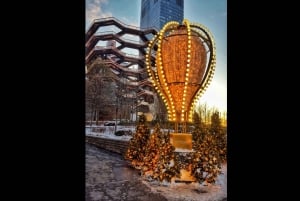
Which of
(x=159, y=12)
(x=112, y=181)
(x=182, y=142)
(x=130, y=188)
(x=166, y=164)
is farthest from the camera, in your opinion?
(x=182, y=142)

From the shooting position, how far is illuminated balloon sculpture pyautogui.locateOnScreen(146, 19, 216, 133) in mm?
3898

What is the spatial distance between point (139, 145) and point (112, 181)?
29.5 inches

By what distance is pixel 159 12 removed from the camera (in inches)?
142

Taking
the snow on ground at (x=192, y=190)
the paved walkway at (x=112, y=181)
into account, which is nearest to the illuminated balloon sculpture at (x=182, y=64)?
the snow on ground at (x=192, y=190)

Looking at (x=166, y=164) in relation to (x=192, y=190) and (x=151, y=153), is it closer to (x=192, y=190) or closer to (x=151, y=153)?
(x=151, y=153)

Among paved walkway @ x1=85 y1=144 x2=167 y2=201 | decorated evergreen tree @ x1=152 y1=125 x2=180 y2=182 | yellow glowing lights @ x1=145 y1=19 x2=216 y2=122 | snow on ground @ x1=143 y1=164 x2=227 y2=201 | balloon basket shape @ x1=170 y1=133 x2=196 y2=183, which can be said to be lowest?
snow on ground @ x1=143 y1=164 x2=227 y2=201

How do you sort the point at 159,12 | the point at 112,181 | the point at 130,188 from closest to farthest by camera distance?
the point at 130,188 < the point at 112,181 < the point at 159,12

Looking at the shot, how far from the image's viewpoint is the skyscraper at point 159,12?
3.38 m

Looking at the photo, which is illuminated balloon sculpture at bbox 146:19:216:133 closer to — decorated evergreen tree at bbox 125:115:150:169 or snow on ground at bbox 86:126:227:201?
decorated evergreen tree at bbox 125:115:150:169

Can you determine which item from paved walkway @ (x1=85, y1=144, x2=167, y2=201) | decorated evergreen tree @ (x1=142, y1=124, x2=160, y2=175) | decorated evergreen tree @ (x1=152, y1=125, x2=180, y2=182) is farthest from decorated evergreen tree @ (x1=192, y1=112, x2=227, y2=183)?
paved walkway @ (x1=85, y1=144, x2=167, y2=201)

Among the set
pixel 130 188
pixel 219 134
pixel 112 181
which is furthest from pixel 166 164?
pixel 219 134

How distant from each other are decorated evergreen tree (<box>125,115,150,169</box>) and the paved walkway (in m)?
0.16
